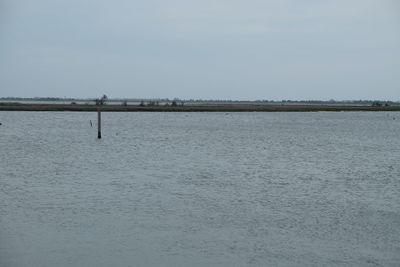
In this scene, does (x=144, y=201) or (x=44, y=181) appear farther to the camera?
(x=44, y=181)

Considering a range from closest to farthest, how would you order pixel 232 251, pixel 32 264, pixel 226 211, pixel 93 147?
1. pixel 32 264
2. pixel 232 251
3. pixel 226 211
4. pixel 93 147

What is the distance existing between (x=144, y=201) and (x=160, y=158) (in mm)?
14868

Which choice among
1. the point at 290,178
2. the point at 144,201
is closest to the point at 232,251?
the point at 144,201

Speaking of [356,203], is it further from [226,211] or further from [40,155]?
[40,155]

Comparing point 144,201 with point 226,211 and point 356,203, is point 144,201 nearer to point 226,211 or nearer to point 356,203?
point 226,211

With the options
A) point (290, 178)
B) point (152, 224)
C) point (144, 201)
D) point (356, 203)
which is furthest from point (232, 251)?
point (290, 178)

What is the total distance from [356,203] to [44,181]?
14360mm

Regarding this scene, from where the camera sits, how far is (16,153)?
35.5 meters

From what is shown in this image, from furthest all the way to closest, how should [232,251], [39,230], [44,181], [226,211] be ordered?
[44,181], [226,211], [39,230], [232,251]

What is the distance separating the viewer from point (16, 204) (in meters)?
18.0

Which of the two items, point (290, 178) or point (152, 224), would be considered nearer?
point (152, 224)

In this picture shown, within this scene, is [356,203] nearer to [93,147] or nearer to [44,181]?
[44,181]

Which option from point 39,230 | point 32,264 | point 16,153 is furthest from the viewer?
point 16,153

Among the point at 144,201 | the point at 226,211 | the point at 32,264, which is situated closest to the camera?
the point at 32,264
